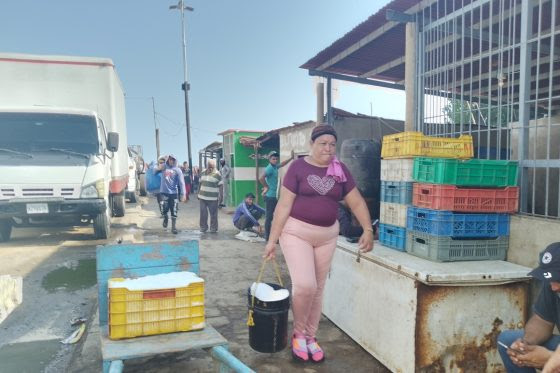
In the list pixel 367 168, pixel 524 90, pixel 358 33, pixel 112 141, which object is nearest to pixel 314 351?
pixel 367 168

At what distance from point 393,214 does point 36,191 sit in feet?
22.1

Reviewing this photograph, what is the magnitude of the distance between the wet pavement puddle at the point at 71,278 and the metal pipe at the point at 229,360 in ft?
11.8

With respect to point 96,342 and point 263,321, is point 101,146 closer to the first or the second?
point 96,342

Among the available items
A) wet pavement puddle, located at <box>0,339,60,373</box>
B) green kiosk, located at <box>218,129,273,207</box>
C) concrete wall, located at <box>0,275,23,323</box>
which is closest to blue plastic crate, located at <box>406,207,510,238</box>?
wet pavement puddle, located at <box>0,339,60,373</box>

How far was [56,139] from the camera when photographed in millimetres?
7953

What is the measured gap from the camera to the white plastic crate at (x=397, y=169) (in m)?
3.64

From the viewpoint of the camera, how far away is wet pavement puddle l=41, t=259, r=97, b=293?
219 inches

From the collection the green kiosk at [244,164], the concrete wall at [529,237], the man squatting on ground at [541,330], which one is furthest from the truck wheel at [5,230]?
the man squatting on ground at [541,330]

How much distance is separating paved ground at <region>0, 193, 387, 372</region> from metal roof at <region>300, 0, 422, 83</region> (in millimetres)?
3913

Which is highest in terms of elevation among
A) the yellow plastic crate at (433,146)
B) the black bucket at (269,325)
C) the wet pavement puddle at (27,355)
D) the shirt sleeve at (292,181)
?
the yellow plastic crate at (433,146)

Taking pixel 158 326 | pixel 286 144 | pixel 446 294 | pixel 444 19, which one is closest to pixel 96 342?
pixel 158 326

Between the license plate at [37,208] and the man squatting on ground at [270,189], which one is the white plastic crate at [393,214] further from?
the license plate at [37,208]

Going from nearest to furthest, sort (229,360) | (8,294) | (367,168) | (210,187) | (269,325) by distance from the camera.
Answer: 1. (229,360)
2. (269,325)
3. (8,294)
4. (367,168)
5. (210,187)

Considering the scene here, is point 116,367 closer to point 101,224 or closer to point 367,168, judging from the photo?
point 367,168
